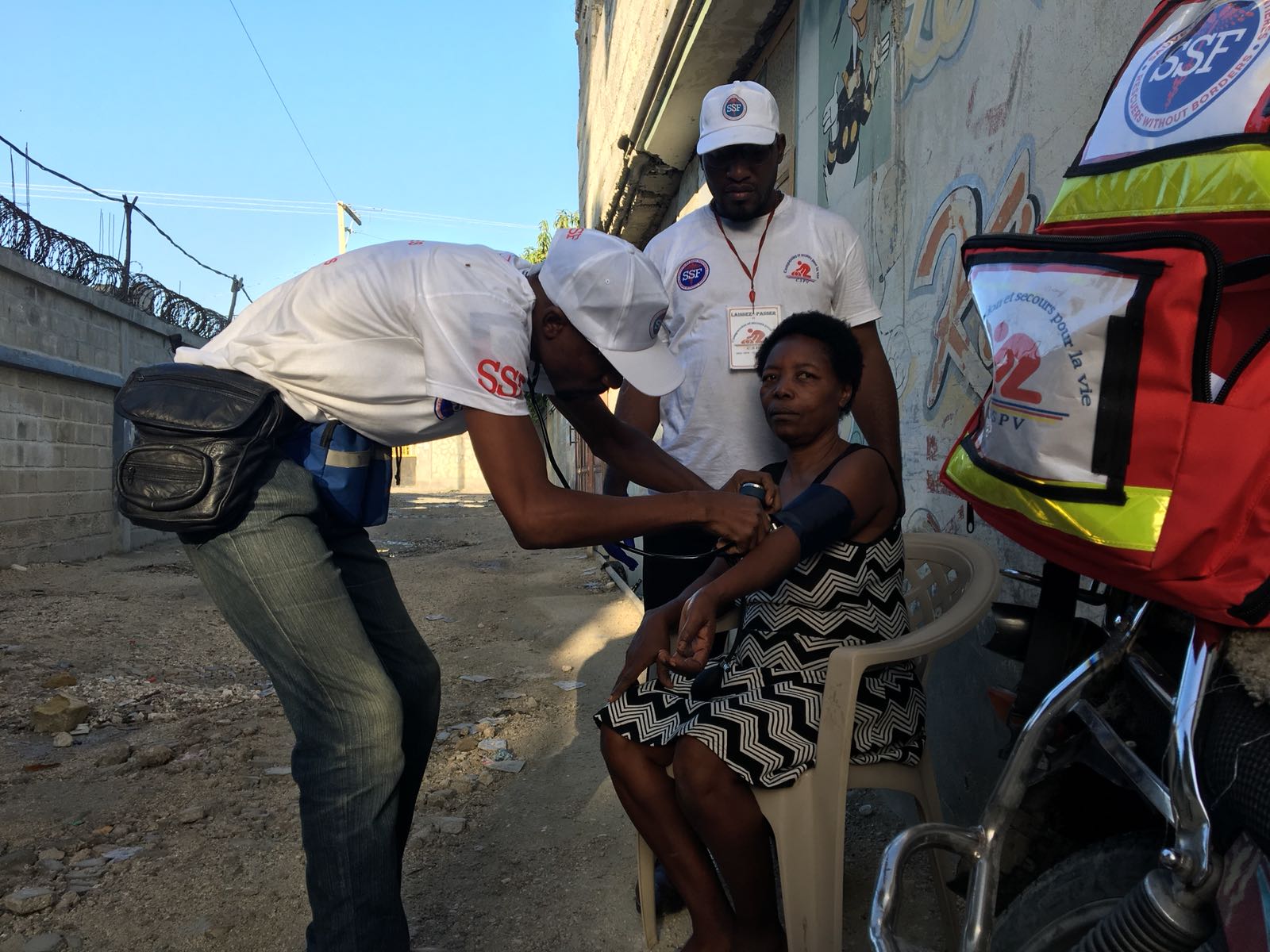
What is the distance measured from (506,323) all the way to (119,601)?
643 cm

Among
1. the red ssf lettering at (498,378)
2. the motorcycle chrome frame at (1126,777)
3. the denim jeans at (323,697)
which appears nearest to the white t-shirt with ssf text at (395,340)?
the red ssf lettering at (498,378)

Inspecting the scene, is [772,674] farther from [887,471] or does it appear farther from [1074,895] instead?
[1074,895]

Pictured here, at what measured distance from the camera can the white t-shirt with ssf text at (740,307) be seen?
8.52 ft

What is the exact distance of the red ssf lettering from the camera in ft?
5.53

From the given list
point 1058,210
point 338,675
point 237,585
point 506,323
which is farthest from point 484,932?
point 1058,210

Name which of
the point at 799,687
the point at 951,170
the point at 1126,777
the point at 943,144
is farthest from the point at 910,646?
the point at 943,144

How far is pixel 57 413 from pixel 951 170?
8.64 metres

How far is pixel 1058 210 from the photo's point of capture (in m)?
1.33

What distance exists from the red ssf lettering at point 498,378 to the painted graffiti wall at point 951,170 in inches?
56.3

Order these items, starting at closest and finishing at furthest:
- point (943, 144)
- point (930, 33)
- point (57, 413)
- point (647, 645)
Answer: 1. point (647, 645)
2. point (943, 144)
3. point (930, 33)
4. point (57, 413)

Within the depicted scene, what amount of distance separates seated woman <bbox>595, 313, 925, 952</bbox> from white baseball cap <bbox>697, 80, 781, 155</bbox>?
0.60 meters

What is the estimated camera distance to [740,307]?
2623 mm

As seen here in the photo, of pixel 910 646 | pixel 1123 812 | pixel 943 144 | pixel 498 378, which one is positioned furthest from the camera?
pixel 943 144

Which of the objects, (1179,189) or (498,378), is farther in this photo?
(498,378)
